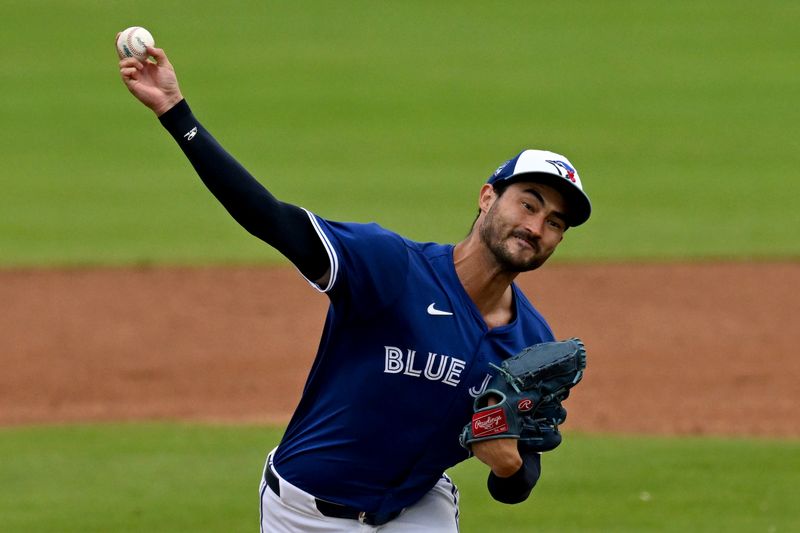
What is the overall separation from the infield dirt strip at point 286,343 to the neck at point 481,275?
6.19 metres

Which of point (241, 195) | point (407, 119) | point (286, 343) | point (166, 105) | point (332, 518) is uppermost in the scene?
point (166, 105)

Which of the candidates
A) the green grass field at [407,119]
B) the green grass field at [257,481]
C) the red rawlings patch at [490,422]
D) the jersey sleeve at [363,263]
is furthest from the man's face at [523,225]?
the green grass field at [407,119]

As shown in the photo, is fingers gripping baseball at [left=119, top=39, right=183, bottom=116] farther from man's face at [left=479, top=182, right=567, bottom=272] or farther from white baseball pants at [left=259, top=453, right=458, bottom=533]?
white baseball pants at [left=259, top=453, right=458, bottom=533]

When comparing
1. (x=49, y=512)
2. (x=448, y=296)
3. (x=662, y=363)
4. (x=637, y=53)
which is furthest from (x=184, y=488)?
(x=637, y=53)

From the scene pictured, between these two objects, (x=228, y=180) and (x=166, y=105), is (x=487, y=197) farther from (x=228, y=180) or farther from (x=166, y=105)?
(x=166, y=105)

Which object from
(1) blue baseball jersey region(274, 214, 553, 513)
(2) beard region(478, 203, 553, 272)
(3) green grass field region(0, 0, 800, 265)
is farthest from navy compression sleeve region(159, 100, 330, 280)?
(3) green grass field region(0, 0, 800, 265)

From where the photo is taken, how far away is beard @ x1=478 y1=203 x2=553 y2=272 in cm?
507

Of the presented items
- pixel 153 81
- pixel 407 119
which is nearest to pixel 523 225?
pixel 153 81

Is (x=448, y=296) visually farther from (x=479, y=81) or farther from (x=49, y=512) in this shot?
(x=479, y=81)

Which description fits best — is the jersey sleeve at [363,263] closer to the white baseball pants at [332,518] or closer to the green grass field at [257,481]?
the white baseball pants at [332,518]

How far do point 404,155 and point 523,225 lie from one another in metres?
19.0

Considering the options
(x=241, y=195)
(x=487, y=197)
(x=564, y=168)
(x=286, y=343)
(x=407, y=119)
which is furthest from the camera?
(x=407, y=119)

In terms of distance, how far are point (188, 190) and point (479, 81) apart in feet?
28.8

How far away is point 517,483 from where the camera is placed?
5.16 m
